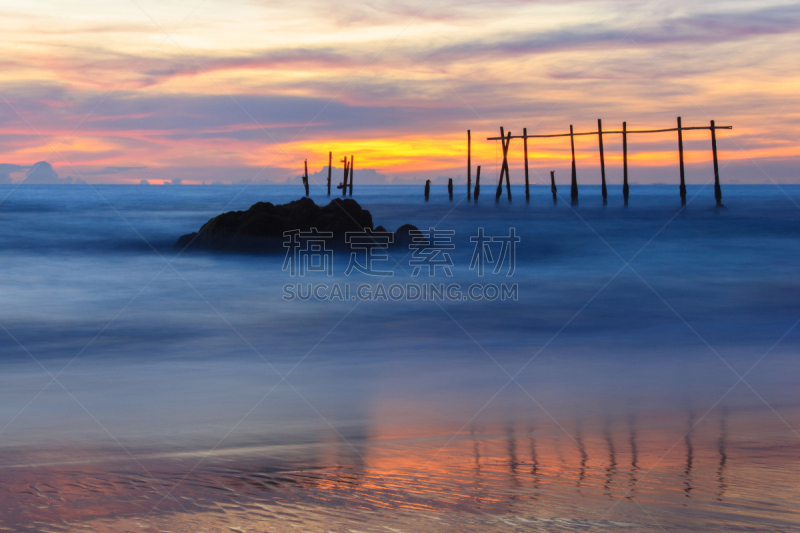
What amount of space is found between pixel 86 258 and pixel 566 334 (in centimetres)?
1237

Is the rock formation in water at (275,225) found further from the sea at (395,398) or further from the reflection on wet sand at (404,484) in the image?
the reflection on wet sand at (404,484)

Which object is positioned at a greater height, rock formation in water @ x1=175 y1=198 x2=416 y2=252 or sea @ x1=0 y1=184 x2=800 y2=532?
rock formation in water @ x1=175 y1=198 x2=416 y2=252

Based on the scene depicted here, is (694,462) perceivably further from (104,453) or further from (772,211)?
(772,211)

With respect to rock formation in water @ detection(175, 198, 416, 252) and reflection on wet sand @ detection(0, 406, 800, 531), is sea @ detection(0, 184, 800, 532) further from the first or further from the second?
rock formation in water @ detection(175, 198, 416, 252)

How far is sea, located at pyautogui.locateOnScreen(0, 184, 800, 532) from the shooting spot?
3121 millimetres

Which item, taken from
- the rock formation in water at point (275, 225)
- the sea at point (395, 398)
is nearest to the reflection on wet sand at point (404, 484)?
the sea at point (395, 398)

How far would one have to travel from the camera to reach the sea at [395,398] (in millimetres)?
3121

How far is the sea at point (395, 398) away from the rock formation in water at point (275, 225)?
0.94 m

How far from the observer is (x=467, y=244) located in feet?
69.0

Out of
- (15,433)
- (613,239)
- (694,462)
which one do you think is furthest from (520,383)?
(613,239)

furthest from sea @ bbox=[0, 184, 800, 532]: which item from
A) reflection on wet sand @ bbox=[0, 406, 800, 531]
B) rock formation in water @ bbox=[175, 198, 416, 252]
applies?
rock formation in water @ bbox=[175, 198, 416, 252]

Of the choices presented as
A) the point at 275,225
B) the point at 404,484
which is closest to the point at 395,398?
the point at 404,484

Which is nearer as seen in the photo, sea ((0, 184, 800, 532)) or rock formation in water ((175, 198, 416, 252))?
sea ((0, 184, 800, 532))

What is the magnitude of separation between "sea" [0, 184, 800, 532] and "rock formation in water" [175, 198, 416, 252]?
37.1 inches
